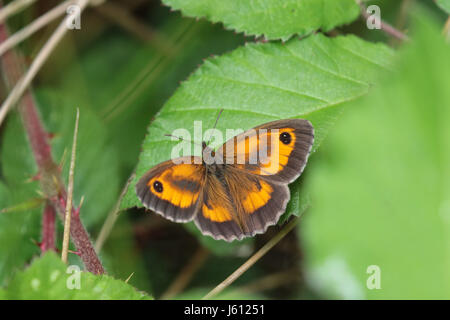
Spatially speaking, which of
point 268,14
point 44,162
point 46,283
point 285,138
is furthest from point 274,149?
point 44,162

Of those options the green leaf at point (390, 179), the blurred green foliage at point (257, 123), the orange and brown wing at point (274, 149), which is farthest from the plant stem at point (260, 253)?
the green leaf at point (390, 179)

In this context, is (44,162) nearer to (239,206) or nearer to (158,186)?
(158,186)

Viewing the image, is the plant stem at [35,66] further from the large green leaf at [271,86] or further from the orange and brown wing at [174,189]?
the orange and brown wing at [174,189]

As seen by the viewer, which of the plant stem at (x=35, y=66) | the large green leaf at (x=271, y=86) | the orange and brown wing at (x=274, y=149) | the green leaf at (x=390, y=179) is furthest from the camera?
the plant stem at (x=35, y=66)

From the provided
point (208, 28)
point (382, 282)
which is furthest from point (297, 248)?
point (382, 282)

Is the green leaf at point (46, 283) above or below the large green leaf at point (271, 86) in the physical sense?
below

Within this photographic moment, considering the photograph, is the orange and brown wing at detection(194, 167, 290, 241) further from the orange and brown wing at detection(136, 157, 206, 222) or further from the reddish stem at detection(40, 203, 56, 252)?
the reddish stem at detection(40, 203, 56, 252)

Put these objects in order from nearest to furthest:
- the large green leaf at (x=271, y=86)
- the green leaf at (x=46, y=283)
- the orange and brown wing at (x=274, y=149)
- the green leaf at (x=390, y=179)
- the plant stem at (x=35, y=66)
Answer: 1. the green leaf at (x=390, y=179)
2. the green leaf at (x=46, y=283)
3. the orange and brown wing at (x=274, y=149)
4. the large green leaf at (x=271, y=86)
5. the plant stem at (x=35, y=66)
